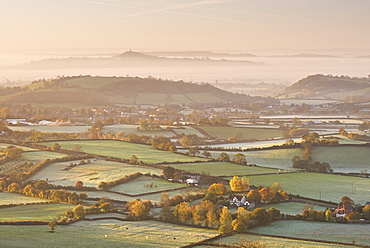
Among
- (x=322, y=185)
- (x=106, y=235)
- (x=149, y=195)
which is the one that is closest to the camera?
(x=106, y=235)

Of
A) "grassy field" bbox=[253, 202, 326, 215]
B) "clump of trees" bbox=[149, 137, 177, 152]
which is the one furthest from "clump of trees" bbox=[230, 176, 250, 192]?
"clump of trees" bbox=[149, 137, 177, 152]

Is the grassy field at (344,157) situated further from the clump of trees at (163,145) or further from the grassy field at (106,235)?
the grassy field at (106,235)

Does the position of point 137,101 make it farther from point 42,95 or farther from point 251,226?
point 251,226

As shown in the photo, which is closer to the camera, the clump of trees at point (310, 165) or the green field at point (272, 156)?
Result: the clump of trees at point (310, 165)

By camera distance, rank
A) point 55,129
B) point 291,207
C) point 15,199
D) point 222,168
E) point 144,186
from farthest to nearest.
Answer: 1. point 55,129
2. point 222,168
3. point 144,186
4. point 15,199
5. point 291,207

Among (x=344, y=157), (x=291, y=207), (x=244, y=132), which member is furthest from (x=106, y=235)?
(x=244, y=132)

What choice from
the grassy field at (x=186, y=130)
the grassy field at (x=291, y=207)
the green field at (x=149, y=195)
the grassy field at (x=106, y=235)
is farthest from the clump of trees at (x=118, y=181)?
the grassy field at (x=186, y=130)

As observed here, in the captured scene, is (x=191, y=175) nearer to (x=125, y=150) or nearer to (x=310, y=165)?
(x=310, y=165)
